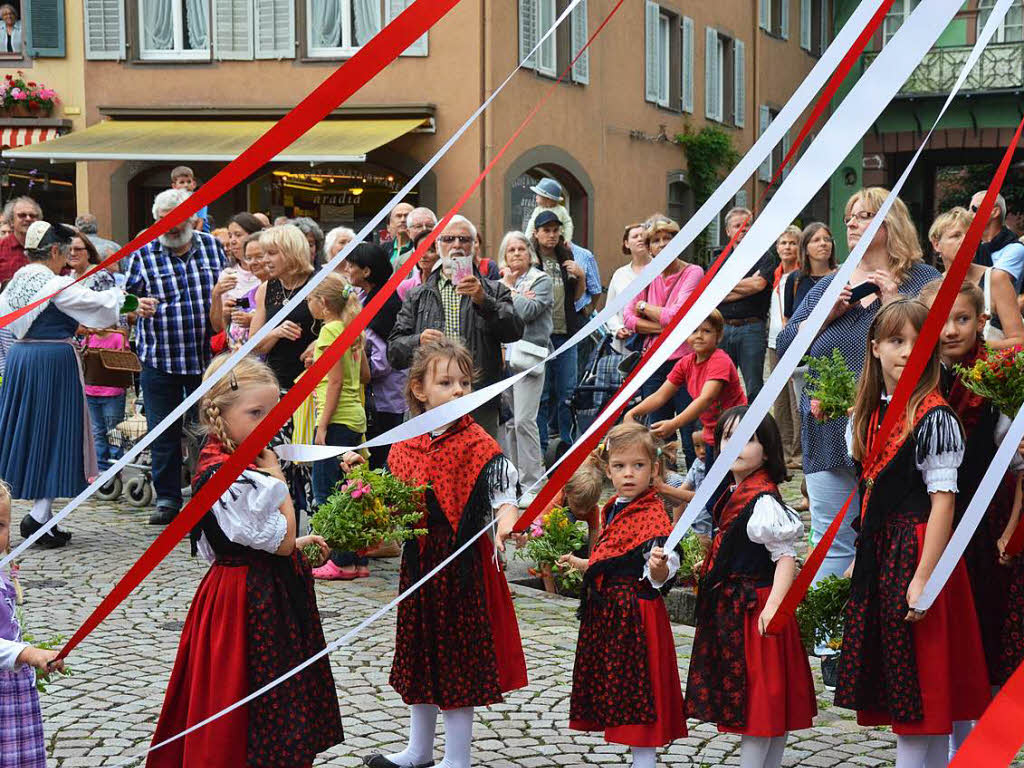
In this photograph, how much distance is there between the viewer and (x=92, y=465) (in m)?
7.77

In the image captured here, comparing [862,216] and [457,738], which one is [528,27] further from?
[457,738]

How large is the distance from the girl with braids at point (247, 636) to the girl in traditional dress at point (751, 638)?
1.08 metres

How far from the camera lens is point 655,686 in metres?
3.90

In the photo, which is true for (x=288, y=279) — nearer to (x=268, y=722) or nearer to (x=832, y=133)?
(x=268, y=722)

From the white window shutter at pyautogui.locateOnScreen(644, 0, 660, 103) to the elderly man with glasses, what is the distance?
49.0 ft

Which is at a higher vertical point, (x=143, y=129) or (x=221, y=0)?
(x=221, y=0)

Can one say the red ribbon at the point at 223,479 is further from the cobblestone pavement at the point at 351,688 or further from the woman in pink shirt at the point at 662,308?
the woman in pink shirt at the point at 662,308

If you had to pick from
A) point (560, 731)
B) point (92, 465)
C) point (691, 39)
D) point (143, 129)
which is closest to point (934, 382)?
point (560, 731)

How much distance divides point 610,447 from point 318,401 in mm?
3099

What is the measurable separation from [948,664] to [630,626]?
899 mm

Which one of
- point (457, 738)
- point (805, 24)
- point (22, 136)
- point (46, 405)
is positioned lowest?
point (457, 738)

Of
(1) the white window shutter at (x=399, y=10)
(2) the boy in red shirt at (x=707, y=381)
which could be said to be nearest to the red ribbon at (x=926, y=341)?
(2) the boy in red shirt at (x=707, y=381)

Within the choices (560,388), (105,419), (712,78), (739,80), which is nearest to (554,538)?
(560,388)

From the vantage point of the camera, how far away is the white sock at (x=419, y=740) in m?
4.16
